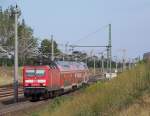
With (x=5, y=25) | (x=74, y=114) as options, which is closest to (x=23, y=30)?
(x=5, y=25)

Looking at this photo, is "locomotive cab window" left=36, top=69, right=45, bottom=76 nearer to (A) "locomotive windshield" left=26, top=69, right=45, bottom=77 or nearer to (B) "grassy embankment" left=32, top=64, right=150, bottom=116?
(A) "locomotive windshield" left=26, top=69, right=45, bottom=77

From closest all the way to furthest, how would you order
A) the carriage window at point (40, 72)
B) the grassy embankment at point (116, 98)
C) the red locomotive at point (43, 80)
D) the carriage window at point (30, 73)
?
the grassy embankment at point (116, 98)
the red locomotive at point (43, 80)
the carriage window at point (40, 72)
the carriage window at point (30, 73)

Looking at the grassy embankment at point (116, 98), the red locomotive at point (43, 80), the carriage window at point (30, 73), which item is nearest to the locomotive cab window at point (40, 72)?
the red locomotive at point (43, 80)

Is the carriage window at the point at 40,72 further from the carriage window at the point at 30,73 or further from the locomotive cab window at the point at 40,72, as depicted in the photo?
the carriage window at the point at 30,73

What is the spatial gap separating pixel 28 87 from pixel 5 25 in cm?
7441

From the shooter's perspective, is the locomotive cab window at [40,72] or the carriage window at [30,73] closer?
the locomotive cab window at [40,72]

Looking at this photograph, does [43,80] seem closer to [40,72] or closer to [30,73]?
[40,72]

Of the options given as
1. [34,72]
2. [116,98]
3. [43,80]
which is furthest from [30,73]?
[116,98]

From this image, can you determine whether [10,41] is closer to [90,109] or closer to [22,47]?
[22,47]

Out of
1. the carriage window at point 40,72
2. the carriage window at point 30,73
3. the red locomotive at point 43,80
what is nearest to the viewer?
the red locomotive at point 43,80

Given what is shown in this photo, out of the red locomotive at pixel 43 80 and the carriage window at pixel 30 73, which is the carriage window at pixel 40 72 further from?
the carriage window at pixel 30 73

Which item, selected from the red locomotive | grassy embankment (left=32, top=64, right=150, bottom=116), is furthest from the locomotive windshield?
grassy embankment (left=32, top=64, right=150, bottom=116)

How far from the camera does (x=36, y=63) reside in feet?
149

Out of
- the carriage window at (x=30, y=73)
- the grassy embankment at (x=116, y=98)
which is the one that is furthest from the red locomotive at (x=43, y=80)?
the grassy embankment at (x=116, y=98)
